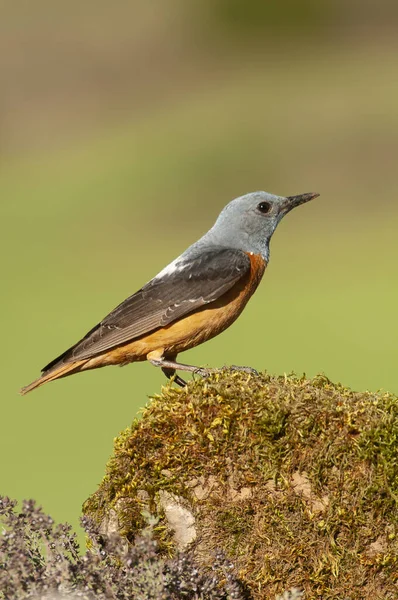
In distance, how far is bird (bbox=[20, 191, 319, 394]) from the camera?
7488mm

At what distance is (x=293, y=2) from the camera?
80438 millimetres

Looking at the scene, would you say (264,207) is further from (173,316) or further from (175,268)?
(173,316)

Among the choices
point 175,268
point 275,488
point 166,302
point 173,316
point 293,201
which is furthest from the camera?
point 293,201

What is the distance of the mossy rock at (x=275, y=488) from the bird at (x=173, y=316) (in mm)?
2063

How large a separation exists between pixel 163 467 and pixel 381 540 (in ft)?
3.99

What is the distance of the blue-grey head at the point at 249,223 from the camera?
8141 mm

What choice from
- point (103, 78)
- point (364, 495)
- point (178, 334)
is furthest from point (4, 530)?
point (103, 78)

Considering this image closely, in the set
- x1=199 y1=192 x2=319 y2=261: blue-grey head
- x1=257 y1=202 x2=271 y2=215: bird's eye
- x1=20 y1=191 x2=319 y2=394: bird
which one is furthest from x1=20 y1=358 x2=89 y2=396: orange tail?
x1=257 y1=202 x2=271 y2=215: bird's eye

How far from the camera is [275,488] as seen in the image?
5.06m

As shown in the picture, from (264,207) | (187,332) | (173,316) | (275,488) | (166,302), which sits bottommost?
(275,488)

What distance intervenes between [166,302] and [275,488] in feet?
9.25

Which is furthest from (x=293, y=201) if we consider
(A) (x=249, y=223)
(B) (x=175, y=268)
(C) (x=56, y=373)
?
(C) (x=56, y=373)

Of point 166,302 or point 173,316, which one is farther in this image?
point 166,302

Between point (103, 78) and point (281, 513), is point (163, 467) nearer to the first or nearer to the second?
point (281, 513)
